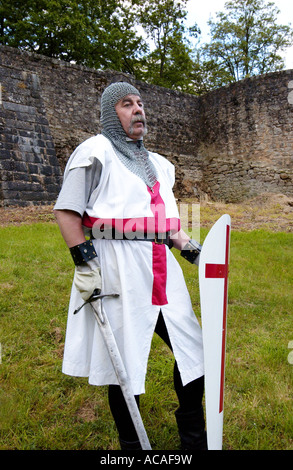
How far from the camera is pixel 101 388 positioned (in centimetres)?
247

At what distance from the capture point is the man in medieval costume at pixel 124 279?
1576 millimetres

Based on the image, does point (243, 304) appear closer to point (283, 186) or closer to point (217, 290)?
point (217, 290)

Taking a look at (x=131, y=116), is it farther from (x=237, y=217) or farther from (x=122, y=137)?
(x=237, y=217)

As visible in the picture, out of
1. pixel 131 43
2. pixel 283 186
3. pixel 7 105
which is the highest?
pixel 131 43

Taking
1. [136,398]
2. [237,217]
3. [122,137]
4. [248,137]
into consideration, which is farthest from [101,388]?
[248,137]

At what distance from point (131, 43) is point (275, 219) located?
15475 millimetres

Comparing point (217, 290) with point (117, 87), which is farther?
point (117, 87)

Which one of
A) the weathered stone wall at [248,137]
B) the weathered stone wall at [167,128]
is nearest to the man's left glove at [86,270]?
the weathered stone wall at [167,128]

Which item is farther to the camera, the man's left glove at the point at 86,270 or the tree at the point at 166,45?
the tree at the point at 166,45

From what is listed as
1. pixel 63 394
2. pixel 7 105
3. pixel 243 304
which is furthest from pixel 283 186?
pixel 63 394

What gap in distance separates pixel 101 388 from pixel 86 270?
1.24 m

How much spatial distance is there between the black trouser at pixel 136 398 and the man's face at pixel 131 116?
2.83 feet

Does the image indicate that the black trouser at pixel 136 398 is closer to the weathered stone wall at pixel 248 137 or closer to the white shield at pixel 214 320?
the white shield at pixel 214 320

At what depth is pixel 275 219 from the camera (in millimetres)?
8469
